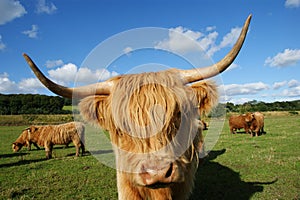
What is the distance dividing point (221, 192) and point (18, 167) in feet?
27.6

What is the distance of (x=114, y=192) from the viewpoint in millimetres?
6434

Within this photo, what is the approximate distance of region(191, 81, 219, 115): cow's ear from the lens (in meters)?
2.94

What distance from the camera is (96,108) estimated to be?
298 cm

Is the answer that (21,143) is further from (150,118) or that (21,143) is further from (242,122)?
(242,122)

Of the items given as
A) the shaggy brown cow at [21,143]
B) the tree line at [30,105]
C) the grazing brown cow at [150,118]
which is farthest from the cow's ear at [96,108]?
the tree line at [30,105]

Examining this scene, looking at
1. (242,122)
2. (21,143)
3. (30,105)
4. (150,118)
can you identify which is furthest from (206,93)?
(30,105)

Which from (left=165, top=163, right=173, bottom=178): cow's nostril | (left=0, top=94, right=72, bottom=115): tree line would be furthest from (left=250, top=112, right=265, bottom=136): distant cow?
(left=0, top=94, right=72, bottom=115): tree line

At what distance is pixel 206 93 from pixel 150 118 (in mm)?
896

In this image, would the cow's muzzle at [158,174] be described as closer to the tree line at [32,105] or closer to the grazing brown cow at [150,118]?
the grazing brown cow at [150,118]

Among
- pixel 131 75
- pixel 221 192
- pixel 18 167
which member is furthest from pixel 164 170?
pixel 18 167

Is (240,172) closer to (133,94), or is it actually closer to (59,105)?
(133,94)

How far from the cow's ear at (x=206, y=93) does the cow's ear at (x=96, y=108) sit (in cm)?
112

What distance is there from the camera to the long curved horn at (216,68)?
2.27m

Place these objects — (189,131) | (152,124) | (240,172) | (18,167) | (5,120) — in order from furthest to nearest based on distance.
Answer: (5,120)
(18,167)
(240,172)
(189,131)
(152,124)
